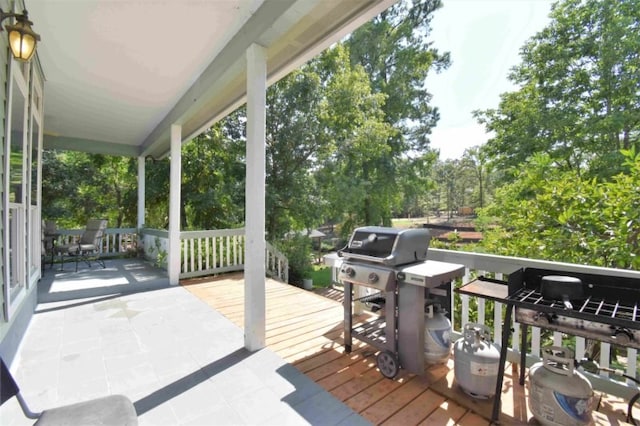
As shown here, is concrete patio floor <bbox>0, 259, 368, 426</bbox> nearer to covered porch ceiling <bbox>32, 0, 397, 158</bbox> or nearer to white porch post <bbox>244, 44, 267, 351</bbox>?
white porch post <bbox>244, 44, 267, 351</bbox>

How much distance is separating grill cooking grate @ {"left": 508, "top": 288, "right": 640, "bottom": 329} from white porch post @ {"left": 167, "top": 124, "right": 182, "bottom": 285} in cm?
503

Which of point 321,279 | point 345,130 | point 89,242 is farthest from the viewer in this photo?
point 321,279

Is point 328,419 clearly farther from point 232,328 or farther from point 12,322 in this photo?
point 12,322

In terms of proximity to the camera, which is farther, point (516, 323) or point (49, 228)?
point (49, 228)

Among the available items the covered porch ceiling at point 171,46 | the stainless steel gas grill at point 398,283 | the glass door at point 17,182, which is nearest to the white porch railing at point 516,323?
the stainless steel gas grill at point 398,283

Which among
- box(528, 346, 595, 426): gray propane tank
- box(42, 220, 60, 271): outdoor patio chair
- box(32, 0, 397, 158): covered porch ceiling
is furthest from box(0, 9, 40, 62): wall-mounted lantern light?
box(42, 220, 60, 271): outdoor patio chair

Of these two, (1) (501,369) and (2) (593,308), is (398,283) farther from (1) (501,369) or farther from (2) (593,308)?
(2) (593,308)

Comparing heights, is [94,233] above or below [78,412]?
→ above

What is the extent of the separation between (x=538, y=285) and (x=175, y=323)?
352 cm

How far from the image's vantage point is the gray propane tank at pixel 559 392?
5.06 feet

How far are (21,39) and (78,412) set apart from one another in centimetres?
261

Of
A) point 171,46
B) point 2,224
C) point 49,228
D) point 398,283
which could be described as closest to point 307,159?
point 171,46

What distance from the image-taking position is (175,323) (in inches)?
130

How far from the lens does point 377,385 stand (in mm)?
2135
